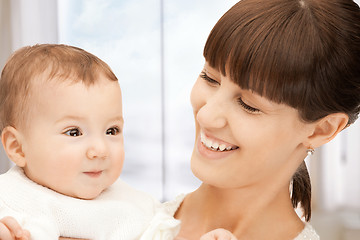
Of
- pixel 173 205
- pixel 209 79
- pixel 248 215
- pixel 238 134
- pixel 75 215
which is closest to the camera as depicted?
pixel 75 215

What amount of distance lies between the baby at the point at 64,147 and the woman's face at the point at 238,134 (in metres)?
0.22

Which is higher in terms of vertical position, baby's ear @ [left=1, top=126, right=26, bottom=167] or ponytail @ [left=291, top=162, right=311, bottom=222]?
baby's ear @ [left=1, top=126, right=26, bottom=167]

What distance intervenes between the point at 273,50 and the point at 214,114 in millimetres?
242

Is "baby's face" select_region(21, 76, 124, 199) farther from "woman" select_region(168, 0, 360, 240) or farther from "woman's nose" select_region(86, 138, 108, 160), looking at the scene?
"woman" select_region(168, 0, 360, 240)

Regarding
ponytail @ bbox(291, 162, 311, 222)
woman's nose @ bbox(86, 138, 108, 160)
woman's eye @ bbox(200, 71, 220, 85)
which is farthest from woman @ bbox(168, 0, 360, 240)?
woman's nose @ bbox(86, 138, 108, 160)

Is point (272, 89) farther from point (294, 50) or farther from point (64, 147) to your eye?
point (64, 147)

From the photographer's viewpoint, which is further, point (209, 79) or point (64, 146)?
point (209, 79)

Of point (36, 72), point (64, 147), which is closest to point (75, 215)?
point (64, 147)

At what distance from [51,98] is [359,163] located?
108 inches

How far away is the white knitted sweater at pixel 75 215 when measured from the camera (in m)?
1.39

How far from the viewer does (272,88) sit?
1469mm

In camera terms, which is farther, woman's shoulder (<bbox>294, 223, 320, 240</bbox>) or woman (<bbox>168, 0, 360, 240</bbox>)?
woman's shoulder (<bbox>294, 223, 320, 240</bbox>)

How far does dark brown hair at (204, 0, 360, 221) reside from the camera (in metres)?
1.46

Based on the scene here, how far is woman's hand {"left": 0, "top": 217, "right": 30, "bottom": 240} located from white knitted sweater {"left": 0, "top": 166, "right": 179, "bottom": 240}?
0.15 feet
